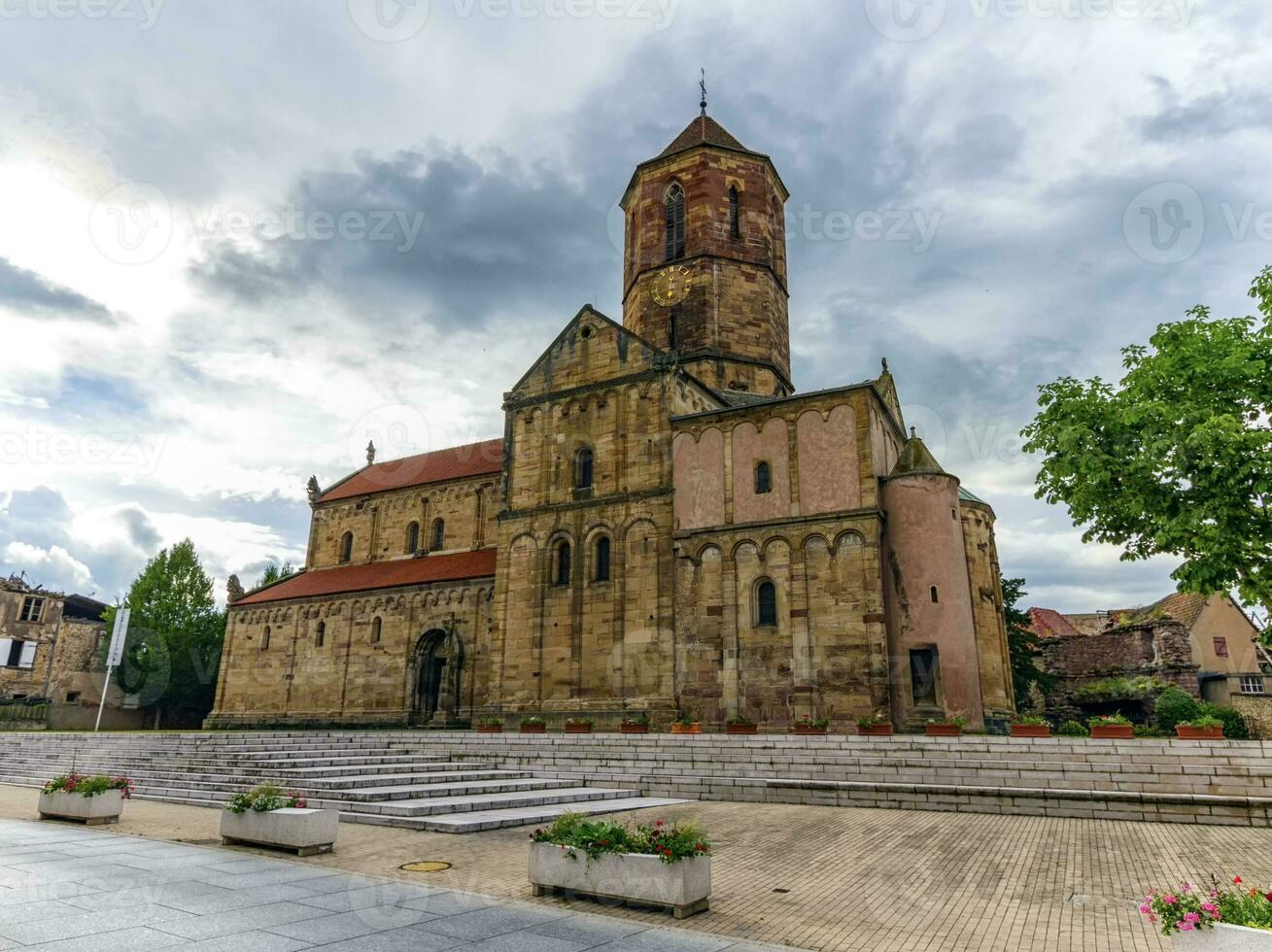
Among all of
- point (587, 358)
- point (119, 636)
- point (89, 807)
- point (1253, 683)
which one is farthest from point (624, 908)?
point (1253, 683)

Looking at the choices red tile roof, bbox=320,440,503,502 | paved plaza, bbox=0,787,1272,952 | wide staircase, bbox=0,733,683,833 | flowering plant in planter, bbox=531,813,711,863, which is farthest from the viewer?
red tile roof, bbox=320,440,503,502

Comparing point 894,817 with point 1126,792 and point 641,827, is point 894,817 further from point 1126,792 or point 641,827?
point 641,827

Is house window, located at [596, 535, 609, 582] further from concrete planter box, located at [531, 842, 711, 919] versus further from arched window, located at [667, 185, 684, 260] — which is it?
concrete planter box, located at [531, 842, 711, 919]

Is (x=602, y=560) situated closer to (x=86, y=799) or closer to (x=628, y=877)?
(x=86, y=799)

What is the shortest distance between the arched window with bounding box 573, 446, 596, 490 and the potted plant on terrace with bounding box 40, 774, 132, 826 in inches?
764

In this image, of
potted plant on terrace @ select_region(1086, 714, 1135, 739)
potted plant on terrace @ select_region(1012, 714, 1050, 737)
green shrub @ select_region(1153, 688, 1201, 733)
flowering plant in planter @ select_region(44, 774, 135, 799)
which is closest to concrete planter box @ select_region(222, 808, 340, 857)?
flowering plant in planter @ select_region(44, 774, 135, 799)

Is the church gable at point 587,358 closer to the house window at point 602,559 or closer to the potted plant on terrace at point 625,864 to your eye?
the house window at point 602,559

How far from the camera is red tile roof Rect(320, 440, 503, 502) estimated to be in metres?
42.3

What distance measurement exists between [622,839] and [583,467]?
23553 millimetres

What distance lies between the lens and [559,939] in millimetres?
7039

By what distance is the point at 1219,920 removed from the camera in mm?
5520

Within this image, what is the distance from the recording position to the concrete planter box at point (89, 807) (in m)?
13.6

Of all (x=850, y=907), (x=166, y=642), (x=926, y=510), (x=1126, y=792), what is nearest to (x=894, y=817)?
(x=1126, y=792)

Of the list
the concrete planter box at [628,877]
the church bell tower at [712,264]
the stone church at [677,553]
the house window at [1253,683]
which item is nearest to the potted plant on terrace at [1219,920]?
the concrete planter box at [628,877]
